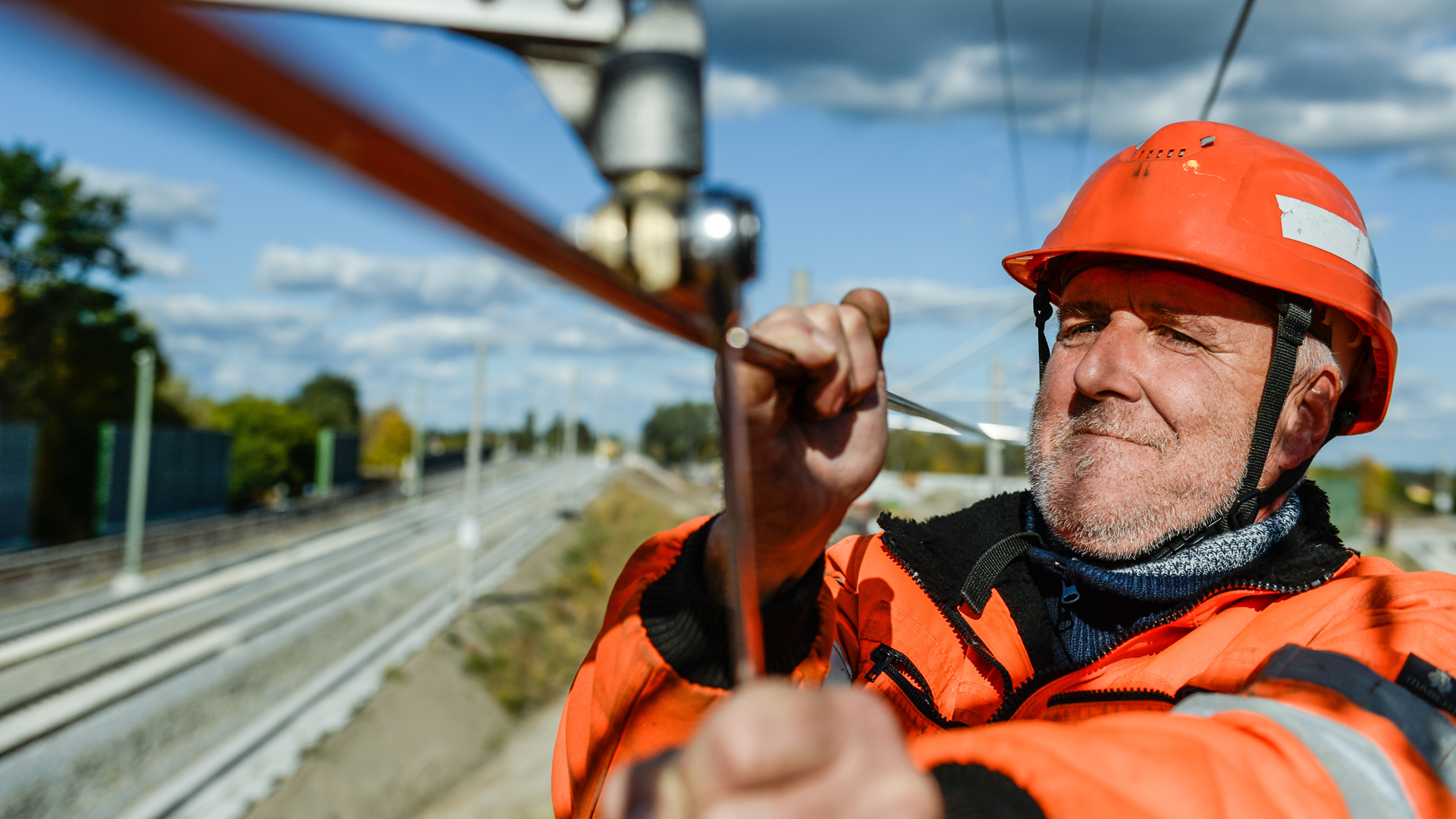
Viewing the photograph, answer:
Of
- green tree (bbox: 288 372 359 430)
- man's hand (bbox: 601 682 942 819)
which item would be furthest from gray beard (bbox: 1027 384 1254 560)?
green tree (bbox: 288 372 359 430)

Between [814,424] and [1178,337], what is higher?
[1178,337]

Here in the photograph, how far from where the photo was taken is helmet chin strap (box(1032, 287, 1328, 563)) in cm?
207

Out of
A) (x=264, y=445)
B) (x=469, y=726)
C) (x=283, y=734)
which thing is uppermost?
(x=264, y=445)

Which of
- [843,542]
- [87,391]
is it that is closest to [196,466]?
[87,391]

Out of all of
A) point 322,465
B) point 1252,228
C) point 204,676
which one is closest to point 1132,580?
point 1252,228

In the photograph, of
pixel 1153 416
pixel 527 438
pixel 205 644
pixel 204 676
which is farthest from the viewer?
pixel 527 438

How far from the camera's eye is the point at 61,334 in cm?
3522

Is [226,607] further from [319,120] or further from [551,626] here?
[319,120]

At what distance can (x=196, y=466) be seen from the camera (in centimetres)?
3853

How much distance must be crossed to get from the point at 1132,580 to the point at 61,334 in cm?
4244

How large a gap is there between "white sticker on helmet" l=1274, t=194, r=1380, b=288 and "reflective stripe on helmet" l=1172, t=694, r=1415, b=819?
156 cm

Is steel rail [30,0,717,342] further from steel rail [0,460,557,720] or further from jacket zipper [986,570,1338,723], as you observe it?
steel rail [0,460,557,720]

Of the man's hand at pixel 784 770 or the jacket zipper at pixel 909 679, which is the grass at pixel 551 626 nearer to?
the jacket zipper at pixel 909 679

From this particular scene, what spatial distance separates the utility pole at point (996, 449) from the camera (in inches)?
355
